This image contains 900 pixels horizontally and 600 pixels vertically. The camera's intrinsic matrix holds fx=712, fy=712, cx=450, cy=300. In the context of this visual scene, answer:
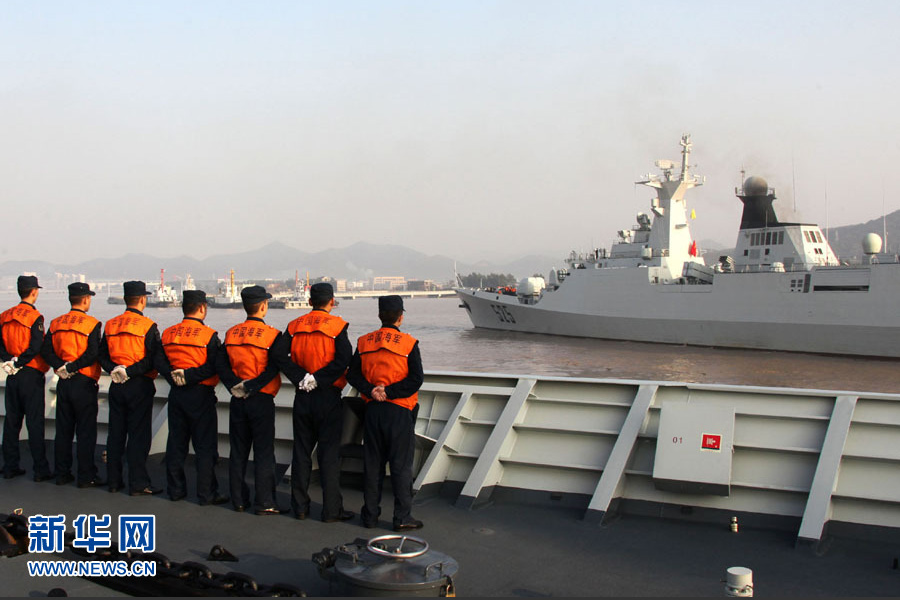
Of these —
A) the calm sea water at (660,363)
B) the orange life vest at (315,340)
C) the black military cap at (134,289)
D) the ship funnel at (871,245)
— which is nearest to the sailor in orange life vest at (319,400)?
the orange life vest at (315,340)

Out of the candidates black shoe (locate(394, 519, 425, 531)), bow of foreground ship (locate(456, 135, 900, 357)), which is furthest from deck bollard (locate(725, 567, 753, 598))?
bow of foreground ship (locate(456, 135, 900, 357))

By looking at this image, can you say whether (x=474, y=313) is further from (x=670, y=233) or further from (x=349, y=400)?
(x=349, y=400)

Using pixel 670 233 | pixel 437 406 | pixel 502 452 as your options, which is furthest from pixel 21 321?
pixel 670 233

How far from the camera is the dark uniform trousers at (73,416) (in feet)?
11.8

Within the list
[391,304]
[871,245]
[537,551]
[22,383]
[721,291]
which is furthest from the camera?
[721,291]

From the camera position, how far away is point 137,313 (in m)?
3.69

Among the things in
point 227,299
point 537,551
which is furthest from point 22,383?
point 227,299

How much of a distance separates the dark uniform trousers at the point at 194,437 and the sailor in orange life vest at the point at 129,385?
0.20 m

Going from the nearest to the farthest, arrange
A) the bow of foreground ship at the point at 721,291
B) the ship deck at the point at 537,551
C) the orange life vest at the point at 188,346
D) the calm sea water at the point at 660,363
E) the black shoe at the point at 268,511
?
the ship deck at the point at 537,551 < the black shoe at the point at 268,511 < the orange life vest at the point at 188,346 < the calm sea water at the point at 660,363 < the bow of foreground ship at the point at 721,291

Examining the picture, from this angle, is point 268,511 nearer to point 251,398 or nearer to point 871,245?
point 251,398

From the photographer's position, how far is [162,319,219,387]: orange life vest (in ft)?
11.1

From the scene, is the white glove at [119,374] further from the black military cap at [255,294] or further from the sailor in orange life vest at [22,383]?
the black military cap at [255,294]

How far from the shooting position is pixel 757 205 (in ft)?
79.7

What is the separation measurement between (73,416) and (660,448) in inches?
115
